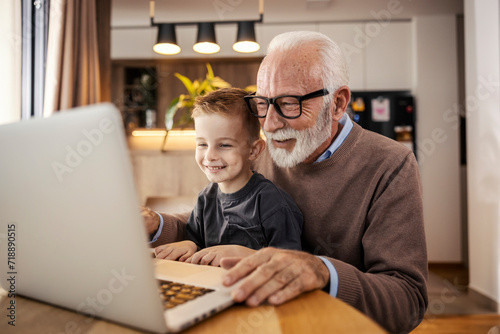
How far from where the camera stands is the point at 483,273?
3062 millimetres

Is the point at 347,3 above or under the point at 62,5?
above

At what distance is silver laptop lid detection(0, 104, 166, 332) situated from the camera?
0.44 meters

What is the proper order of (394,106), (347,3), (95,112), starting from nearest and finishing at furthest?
(95,112) → (347,3) → (394,106)

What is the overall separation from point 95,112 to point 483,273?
3402mm

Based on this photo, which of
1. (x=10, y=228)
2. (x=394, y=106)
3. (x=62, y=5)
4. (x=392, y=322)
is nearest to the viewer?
(x=10, y=228)

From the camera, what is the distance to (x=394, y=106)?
455cm

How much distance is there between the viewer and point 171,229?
3.96ft

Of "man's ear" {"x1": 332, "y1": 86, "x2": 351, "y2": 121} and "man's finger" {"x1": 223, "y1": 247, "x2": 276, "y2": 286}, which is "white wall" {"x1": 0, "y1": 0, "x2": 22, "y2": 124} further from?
"man's finger" {"x1": 223, "y1": 247, "x2": 276, "y2": 286}

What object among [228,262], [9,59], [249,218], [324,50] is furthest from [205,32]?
[228,262]

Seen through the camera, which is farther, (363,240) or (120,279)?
(363,240)

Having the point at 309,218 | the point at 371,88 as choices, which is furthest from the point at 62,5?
the point at 371,88

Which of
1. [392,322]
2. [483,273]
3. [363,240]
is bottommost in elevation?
[483,273]

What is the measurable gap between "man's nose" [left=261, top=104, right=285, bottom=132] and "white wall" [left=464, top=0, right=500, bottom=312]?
→ 234 centimetres

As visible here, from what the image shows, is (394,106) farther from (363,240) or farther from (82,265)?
(82,265)
